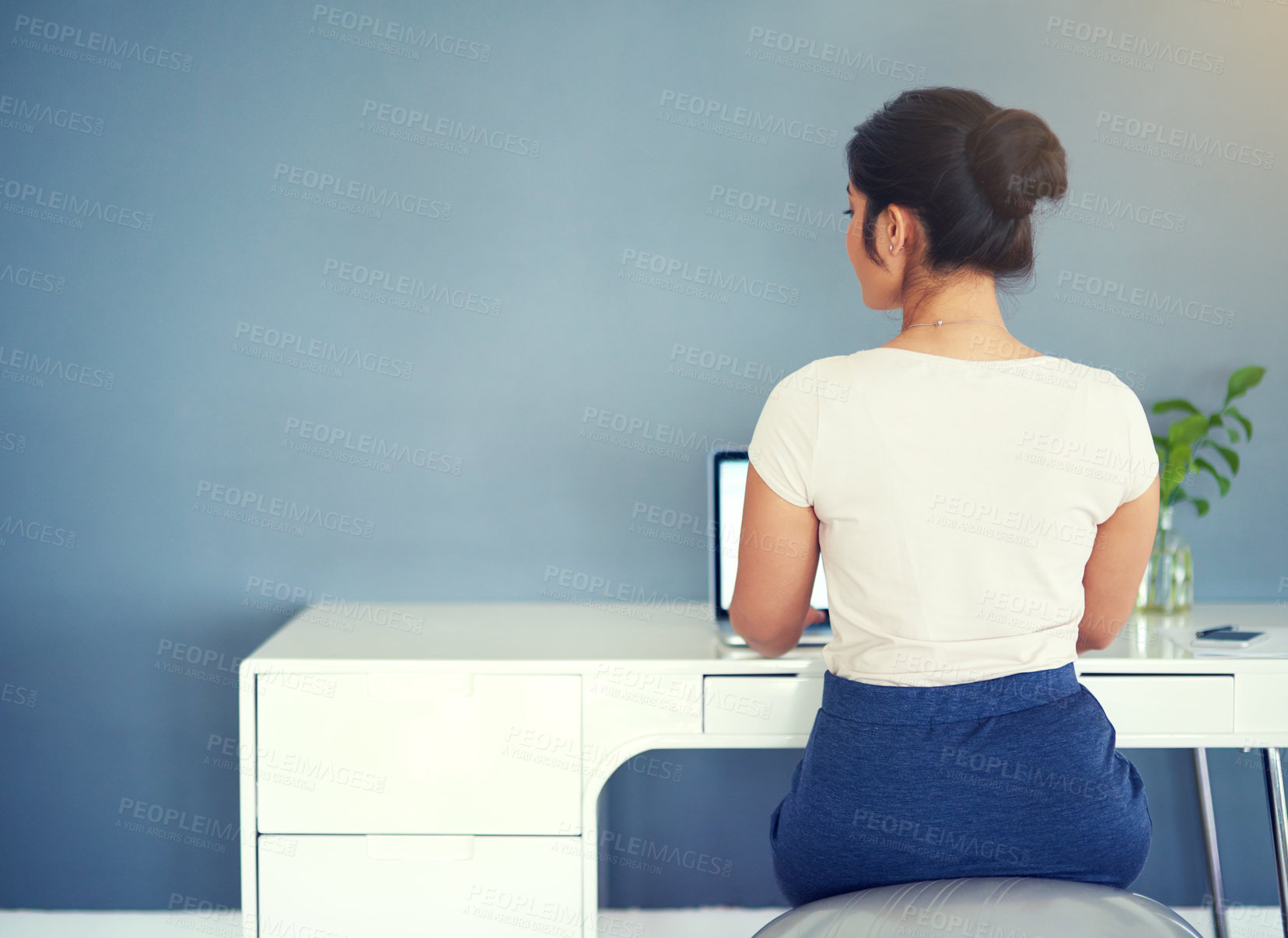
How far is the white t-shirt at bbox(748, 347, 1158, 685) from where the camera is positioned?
993 millimetres

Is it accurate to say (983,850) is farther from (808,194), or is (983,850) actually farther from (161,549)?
(161,549)

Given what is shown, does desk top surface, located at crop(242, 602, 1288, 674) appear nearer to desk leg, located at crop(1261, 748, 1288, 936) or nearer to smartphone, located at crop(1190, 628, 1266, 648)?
smartphone, located at crop(1190, 628, 1266, 648)

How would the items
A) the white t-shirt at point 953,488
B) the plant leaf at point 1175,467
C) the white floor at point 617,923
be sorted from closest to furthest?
1. the white t-shirt at point 953,488
2. the plant leaf at point 1175,467
3. the white floor at point 617,923

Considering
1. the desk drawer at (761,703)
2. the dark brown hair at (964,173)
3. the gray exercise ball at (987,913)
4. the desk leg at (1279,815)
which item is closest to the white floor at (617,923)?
the desk leg at (1279,815)

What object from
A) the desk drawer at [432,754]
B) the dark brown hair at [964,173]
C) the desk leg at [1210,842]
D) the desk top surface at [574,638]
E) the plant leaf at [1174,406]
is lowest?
the desk leg at [1210,842]

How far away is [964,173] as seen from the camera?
1.01 m

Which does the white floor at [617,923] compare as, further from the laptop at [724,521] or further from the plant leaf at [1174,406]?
the plant leaf at [1174,406]

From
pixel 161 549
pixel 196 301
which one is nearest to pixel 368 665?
pixel 161 549

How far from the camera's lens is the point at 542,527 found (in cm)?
196

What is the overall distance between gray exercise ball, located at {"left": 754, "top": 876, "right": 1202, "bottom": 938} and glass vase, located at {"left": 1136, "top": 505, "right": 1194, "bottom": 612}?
1056 millimetres

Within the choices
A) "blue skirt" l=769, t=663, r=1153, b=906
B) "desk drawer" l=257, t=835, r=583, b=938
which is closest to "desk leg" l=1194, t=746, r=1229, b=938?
"blue skirt" l=769, t=663, r=1153, b=906

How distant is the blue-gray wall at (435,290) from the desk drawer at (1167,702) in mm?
647

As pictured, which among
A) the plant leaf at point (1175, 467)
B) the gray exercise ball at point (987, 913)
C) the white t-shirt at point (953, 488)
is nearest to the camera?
the gray exercise ball at point (987, 913)

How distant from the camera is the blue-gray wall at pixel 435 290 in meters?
1.91
